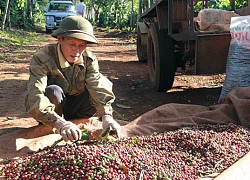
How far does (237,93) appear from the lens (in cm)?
418

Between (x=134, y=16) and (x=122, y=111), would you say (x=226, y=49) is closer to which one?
(x=122, y=111)

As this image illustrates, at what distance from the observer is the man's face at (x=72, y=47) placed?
3.23 metres

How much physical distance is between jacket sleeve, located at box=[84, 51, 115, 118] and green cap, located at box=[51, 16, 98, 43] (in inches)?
15.4

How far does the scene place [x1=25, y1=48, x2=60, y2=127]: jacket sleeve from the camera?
9.96 ft

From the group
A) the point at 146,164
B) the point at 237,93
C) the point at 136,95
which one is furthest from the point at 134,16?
the point at 146,164

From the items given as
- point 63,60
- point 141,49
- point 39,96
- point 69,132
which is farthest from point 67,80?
point 141,49

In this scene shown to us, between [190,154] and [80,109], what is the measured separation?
143 cm

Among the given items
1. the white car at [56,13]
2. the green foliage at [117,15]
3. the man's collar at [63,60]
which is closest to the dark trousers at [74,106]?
the man's collar at [63,60]

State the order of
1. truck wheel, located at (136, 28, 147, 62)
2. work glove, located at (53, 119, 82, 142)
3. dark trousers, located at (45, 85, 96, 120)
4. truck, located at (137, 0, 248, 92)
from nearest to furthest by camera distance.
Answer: work glove, located at (53, 119, 82, 142)
dark trousers, located at (45, 85, 96, 120)
truck, located at (137, 0, 248, 92)
truck wheel, located at (136, 28, 147, 62)

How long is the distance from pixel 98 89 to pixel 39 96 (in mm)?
634

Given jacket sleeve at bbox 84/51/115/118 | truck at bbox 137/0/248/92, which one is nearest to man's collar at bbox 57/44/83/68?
jacket sleeve at bbox 84/51/115/118

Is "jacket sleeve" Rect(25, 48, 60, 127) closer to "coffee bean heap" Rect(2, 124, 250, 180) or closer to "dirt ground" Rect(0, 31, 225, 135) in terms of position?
"coffee bean heap" Rect(2, 124, 250, 180)

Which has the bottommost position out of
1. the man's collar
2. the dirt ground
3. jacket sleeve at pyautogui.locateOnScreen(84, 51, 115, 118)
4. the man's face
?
the dirt ground

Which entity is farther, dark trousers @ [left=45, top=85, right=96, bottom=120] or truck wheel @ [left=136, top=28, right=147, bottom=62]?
truck wheel @ [left=136, top=28, right=147, bottom=62]
